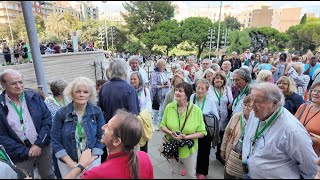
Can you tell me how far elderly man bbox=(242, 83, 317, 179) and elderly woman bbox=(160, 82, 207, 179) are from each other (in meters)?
0.80

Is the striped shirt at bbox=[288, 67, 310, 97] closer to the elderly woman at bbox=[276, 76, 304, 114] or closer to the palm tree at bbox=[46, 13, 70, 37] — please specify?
the elderly woman at bbox=[276, 76, 304, 114]

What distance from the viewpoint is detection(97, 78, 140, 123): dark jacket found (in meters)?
2.57

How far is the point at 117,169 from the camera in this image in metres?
1.02

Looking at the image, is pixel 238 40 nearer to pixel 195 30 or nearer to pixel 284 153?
pixel 195 30

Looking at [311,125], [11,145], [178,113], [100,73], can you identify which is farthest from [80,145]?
[100,73]

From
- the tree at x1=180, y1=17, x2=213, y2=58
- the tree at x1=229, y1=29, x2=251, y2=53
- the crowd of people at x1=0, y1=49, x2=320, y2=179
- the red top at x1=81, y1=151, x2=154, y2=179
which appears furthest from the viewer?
the tree at x1=229, y1=29, x2=251, y2=53

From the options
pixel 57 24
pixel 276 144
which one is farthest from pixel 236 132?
pixel 57 24

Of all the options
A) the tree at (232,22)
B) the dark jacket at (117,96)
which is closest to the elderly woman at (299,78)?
the dark jacket at (117,96)

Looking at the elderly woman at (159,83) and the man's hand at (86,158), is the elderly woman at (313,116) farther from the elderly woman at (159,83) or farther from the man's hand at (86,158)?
the elderly woman at (159,83)

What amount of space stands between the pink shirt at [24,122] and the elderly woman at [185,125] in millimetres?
1534

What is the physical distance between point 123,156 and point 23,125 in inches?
68.2

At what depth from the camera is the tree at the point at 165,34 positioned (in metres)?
34.5

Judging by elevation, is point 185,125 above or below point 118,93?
below

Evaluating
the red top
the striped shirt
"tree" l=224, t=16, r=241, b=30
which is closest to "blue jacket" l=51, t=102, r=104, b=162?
the red top
